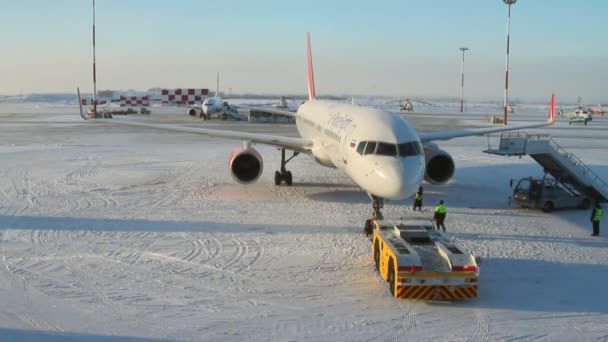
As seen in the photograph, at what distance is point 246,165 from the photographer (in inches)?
787

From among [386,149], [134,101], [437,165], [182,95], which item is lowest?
[437,165]

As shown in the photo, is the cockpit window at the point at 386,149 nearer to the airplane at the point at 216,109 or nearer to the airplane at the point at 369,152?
the airplane at the point at 369,152

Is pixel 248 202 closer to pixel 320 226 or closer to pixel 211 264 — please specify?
pixel 320 226

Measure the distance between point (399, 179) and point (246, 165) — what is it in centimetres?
817

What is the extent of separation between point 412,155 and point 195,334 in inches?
290

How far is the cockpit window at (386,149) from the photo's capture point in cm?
1392

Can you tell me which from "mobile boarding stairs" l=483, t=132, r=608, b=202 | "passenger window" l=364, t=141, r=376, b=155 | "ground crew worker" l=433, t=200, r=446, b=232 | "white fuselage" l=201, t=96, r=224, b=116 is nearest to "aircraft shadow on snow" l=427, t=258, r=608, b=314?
"ground crew worker" l=433, t=200, r=446, b=232

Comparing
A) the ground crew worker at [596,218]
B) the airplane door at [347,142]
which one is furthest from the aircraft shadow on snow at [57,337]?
the ground crew worker at [596,218]

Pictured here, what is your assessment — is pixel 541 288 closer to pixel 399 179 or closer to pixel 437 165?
pixel 399 179

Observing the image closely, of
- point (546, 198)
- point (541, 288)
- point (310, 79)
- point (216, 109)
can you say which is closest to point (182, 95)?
point (216, 109)

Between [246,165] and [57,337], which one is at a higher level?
[246,165]

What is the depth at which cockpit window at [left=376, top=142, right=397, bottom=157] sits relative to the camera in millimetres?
13922

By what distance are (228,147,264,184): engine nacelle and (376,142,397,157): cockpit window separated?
6.73 meters

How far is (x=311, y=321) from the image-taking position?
9.48 m
